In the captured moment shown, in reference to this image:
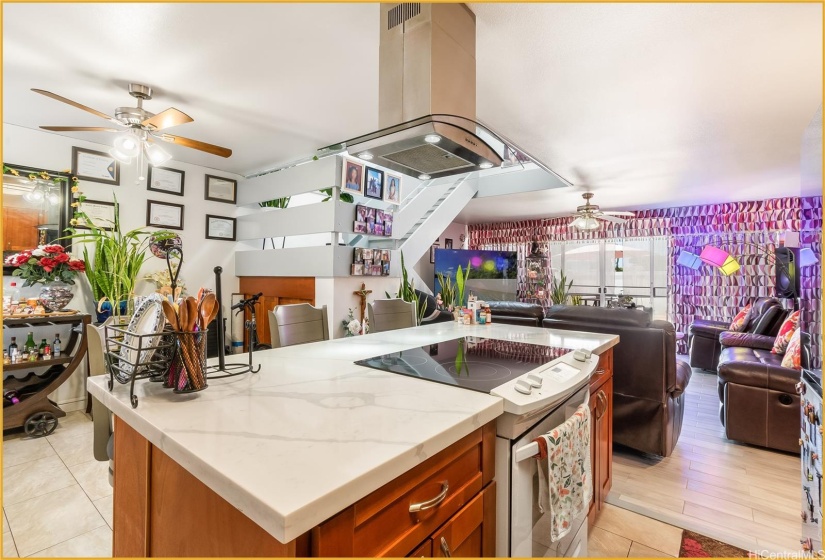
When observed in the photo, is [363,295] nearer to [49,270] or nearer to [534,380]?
[49,270]

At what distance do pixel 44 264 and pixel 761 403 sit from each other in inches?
212

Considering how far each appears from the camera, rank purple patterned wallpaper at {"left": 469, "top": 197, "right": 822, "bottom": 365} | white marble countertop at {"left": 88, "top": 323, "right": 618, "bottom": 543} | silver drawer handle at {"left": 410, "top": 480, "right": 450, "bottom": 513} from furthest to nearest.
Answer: purple patterned wallpaper at {"left": 469, "top": 197, "right": 822, "bottom": 365}, silver drawer handle at {"left": 410, "top": 480, "right": 450, "bottom": 513}, white marble countertop at {"left": 88, "top": 323, "right": 618, "bottom": 543}

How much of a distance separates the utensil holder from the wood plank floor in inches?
86.7

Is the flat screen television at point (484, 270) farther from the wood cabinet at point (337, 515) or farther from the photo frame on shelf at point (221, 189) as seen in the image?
the wood cabinet at point (337, 515)

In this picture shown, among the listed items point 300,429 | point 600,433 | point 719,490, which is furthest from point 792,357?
point 300,429

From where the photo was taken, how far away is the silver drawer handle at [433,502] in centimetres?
81

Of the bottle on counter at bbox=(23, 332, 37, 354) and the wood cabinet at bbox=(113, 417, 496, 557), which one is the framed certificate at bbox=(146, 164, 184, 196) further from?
the wood cabinet at bbox=(113, 417, 496, 557)

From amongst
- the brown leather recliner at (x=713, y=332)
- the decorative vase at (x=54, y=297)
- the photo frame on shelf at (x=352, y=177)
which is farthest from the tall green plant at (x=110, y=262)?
the brown leather recliner at (x=713, y=332)

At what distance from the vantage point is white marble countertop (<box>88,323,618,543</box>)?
63cm

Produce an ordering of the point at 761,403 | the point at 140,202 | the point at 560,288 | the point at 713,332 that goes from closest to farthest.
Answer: the point at 761,403 → the point at 140,202 → the point at 713,332 → the point at 560,288

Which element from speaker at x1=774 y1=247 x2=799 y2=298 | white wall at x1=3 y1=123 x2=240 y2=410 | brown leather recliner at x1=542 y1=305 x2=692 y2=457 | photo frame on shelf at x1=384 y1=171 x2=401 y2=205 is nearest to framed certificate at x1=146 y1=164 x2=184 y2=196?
white wall at x1=3 y1=123 x2=240 y2=410

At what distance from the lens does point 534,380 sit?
1.17 m

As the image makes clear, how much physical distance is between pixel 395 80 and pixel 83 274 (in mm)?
3582

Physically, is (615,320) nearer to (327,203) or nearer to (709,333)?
(327,203)
